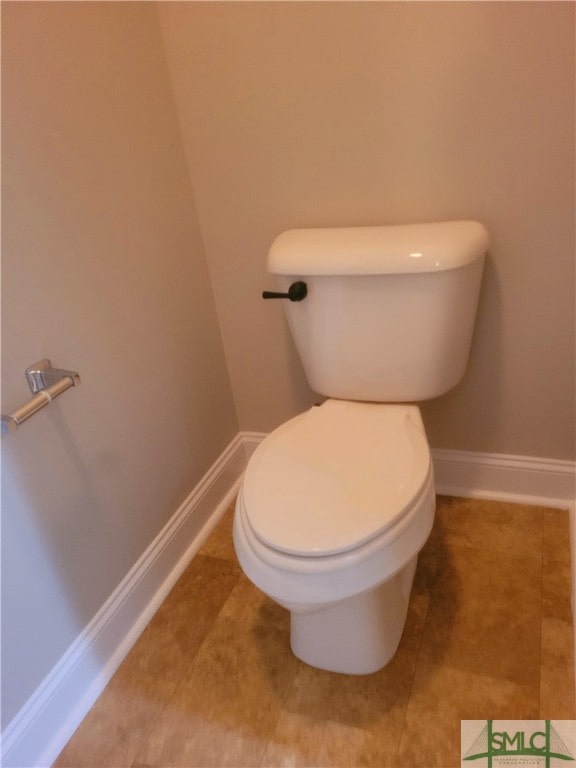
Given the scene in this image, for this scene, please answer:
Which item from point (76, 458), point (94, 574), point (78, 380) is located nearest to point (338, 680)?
point (94, 574)

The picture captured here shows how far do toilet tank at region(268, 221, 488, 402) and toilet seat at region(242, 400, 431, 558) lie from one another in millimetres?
95

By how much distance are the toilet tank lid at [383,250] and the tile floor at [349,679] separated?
77cm

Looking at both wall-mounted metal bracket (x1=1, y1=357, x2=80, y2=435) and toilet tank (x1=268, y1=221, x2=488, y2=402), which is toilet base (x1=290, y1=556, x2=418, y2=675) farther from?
wall-mounted metal bracket (x1=1, y1=357, x2=80, y2=435)

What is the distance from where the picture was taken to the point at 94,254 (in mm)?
1154

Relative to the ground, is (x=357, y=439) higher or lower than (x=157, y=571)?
higher

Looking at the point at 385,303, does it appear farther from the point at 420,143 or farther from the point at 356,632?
the point at 356,632

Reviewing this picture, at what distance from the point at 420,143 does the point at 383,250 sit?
28cm

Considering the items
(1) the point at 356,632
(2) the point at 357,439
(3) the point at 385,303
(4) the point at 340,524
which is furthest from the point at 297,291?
(1) the point at 356,632

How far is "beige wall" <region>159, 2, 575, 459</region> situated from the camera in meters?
1.12

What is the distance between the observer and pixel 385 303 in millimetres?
1224

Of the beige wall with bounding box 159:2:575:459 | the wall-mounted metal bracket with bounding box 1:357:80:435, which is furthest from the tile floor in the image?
the wall-mounted metal bracket with bounding box 1:357:80:435

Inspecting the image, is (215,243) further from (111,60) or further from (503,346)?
(503,346)

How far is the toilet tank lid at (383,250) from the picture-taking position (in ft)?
3.76

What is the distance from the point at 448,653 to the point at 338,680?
9.8 inches
